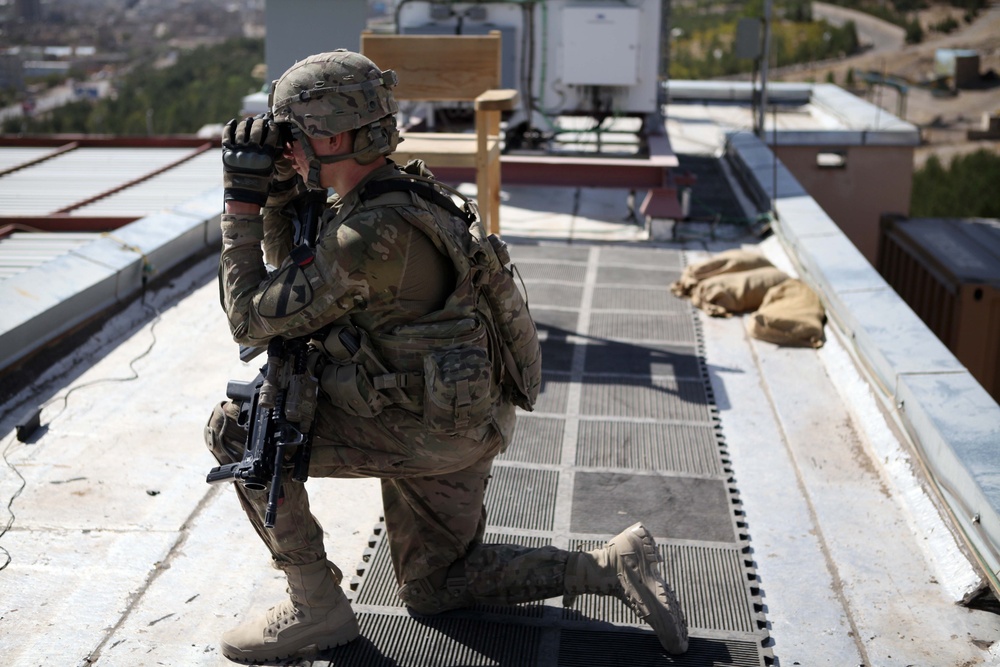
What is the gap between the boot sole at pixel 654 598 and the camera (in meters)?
2.89

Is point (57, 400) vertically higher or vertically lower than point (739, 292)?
lower

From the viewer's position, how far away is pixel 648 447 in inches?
169

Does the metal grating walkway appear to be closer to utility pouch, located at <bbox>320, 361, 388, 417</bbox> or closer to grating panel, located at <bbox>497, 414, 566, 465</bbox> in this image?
grating panel, located at <bbox>497, 414, 566, 465</bbox>

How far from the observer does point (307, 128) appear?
2.75m

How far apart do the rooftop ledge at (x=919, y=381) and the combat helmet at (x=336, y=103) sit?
6.91 ft

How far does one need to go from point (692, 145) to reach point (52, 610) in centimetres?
922

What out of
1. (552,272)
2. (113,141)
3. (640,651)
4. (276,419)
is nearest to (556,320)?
(552,272)

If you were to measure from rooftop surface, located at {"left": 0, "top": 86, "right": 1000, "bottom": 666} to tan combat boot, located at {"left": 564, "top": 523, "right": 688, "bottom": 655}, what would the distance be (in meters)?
0.11

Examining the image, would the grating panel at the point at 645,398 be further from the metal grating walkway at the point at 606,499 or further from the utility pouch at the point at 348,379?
the utility pouch at the point at 348,379

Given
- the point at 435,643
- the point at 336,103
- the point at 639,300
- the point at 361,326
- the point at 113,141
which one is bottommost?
the point at 435,643

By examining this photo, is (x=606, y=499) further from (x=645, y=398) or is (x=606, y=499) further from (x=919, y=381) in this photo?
(x=919, y=381)

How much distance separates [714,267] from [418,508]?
3529 millimetres

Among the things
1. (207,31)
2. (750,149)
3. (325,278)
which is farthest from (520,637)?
(207,31)

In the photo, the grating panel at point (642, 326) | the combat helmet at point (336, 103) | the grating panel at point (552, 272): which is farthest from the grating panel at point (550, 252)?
the combat helmet at point (336, 103)
